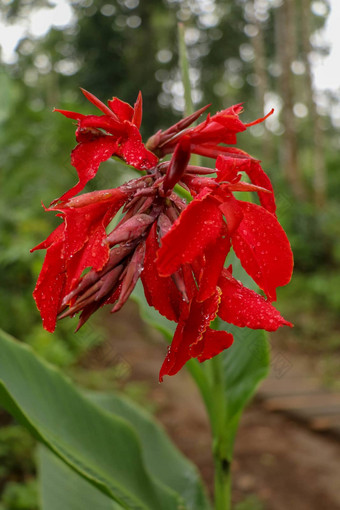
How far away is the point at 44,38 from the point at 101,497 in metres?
12.7

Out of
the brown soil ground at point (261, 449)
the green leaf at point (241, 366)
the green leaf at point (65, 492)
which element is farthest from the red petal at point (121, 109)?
the brown soil ground at point (261, 449)

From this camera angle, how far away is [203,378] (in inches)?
40.9

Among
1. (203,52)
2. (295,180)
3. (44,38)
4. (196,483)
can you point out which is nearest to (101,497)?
(196,483)

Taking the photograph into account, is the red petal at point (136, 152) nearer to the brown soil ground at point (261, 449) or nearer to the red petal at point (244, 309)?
the red petal at point (244, 309)

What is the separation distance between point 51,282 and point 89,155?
16 centimetres

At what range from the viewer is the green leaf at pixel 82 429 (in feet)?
3.59

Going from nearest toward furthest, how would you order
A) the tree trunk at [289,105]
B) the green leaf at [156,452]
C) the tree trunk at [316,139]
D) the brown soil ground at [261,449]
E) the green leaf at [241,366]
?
the green leaf at [241,366] < the green leaf at [156,452] < the brown soil ground at [261,449] < the tree trunk at [289,105] < the tree trunk at [316,139]

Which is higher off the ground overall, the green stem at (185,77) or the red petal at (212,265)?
the green stem at (185,77)

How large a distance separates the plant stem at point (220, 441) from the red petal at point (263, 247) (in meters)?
0.50

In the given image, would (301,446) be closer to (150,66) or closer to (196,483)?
(196,483)

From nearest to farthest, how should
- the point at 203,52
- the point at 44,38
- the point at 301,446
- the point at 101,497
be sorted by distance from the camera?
the point at 101,497
the point at 301,446
the point at 203,52
the point at 44,38

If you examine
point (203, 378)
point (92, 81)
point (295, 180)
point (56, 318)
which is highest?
point (56, 318)

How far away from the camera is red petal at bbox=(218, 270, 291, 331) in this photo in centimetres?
52

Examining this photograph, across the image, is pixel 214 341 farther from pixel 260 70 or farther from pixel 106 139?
pixel 260 70
